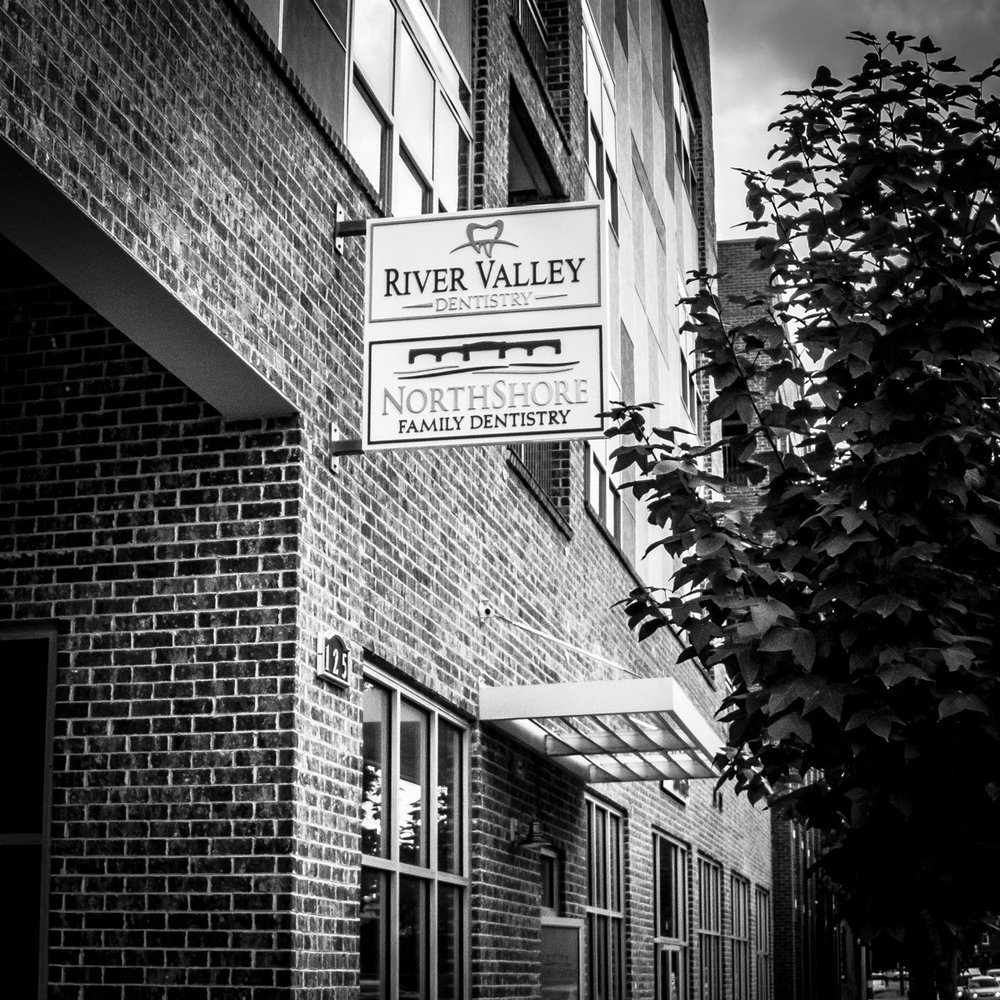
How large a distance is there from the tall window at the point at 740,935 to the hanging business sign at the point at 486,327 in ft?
71.1

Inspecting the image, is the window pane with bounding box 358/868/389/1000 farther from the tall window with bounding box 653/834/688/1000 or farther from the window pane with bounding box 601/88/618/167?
the window pane with bounding box 601/88/618/167

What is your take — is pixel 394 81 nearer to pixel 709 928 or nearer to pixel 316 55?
pixel 316 55

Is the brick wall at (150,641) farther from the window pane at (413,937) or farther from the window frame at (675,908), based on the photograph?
the window frame at (675,908)

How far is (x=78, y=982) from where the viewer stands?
744cm

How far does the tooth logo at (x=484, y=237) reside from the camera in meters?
8.40

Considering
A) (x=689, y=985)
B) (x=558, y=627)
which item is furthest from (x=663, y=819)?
(x=558, y=627)

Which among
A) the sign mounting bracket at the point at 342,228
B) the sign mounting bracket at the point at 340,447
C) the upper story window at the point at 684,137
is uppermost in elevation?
the upper story window at the point at 684,137

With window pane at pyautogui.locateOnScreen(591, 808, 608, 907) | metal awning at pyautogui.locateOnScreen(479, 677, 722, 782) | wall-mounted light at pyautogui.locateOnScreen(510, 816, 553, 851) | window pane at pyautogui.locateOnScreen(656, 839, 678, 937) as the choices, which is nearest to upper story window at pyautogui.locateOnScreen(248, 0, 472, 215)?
metal awning at pyautogui.locateOnScreen(479, 677, 722, 782)

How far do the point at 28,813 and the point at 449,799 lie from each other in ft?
12.9

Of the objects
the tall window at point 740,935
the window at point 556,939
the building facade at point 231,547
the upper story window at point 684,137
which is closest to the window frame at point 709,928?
the tall window at point 740,935

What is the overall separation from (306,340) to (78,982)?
350cm

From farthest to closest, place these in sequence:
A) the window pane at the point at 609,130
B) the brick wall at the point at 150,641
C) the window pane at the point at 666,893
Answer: the window pane at the point at 666,893
the window pane at the point at 609,130
the brick wall at the point at 150,641

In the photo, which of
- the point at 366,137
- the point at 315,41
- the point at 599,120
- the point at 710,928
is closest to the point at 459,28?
the point at 366,137

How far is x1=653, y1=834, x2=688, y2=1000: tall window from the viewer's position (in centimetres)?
2000
